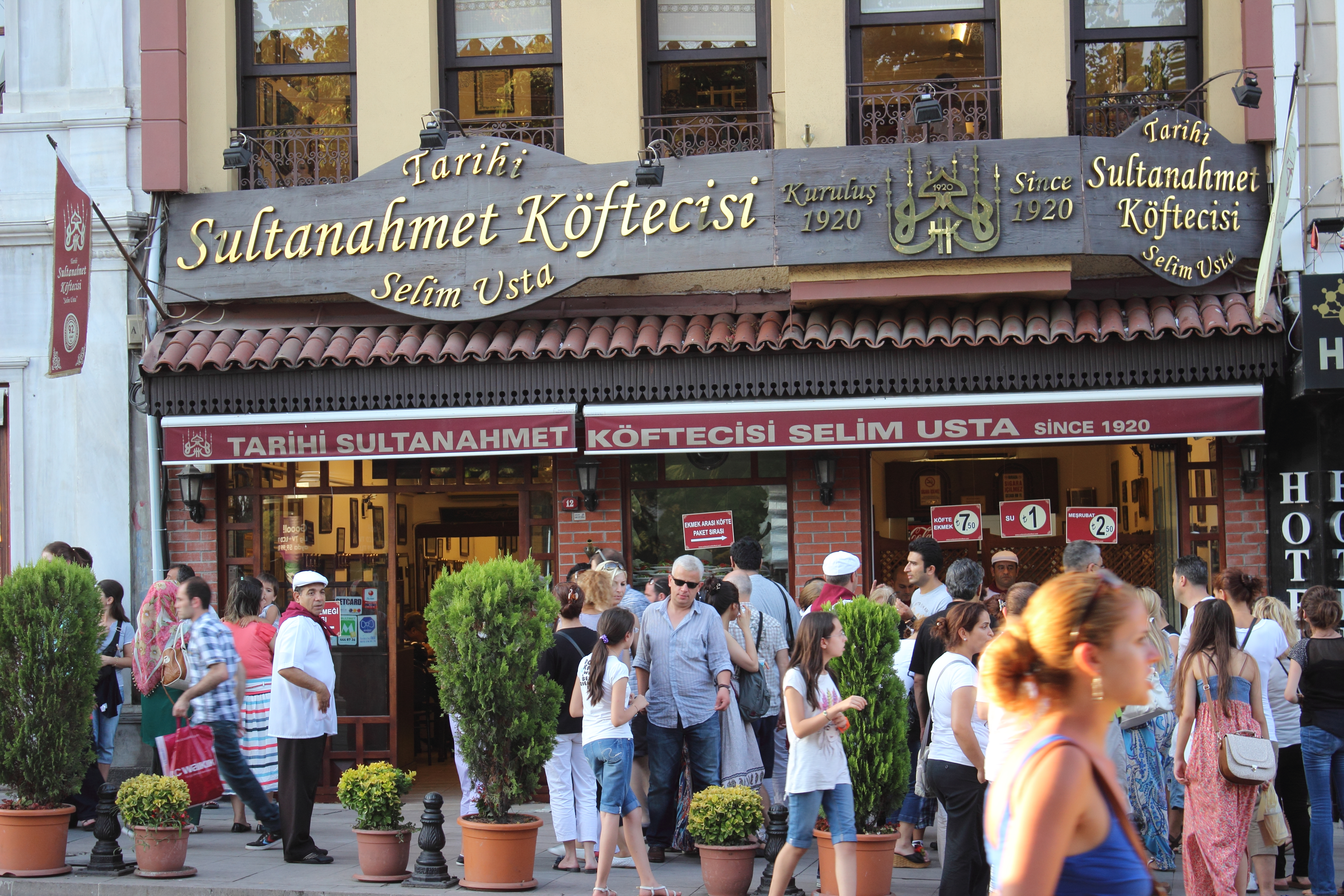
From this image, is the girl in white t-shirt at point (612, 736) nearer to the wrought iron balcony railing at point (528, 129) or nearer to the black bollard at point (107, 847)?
Result: the black bollard at point (107, 847)

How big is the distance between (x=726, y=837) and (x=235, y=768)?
3723 mm

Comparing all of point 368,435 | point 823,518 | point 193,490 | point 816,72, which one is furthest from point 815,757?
point 193,490

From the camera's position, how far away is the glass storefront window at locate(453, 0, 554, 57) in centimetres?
1302

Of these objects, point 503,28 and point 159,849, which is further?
point 503,28

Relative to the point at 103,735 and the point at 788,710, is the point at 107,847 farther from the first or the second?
the point at 788,710

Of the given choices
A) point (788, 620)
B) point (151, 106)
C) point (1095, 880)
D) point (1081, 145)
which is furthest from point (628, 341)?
point (1095, 880)

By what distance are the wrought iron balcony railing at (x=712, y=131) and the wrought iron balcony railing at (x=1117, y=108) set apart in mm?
2768

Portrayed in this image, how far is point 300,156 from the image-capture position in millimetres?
12867

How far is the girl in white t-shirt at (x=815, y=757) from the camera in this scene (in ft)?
23.8

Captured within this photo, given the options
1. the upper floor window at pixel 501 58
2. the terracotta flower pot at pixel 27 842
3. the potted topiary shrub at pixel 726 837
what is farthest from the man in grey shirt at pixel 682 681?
the upper floor window at pixel 501 58

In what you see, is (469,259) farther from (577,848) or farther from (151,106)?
(577,848)

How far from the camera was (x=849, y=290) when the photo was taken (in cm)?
1145

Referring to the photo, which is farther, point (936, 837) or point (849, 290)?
point (849, 290)

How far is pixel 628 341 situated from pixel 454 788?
4584 mm
